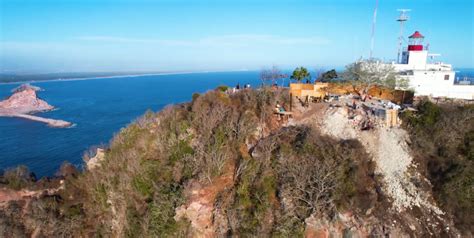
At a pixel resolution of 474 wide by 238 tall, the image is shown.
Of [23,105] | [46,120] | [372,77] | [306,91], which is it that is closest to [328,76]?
[372,77]

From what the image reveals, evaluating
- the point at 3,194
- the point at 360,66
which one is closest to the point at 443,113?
the point at 360,66

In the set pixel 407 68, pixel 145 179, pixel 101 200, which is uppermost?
pixel 407 68

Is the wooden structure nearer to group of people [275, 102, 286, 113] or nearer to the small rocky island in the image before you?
group of people [275, 102, 286, 113]

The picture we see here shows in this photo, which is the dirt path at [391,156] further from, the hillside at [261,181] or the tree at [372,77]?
the tree at [372,77]

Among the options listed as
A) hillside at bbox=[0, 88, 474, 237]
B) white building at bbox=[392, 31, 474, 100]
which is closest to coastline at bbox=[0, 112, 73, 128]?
hillside at bbox=[0, 88, 474, 237]

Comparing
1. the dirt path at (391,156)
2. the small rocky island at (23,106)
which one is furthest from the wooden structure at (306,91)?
the small rocky island at (23,106)

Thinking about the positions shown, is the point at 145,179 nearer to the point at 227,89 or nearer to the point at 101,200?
the point at 101,200

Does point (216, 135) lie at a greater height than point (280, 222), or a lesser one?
greater
